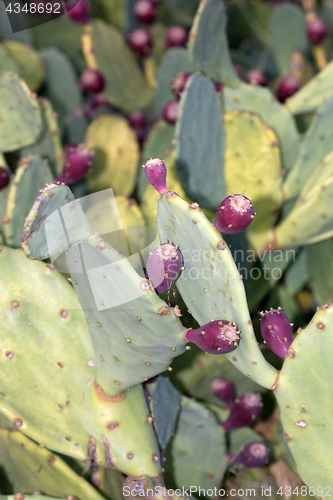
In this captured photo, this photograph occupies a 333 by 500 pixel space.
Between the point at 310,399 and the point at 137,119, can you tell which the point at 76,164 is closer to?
the point at 137,119

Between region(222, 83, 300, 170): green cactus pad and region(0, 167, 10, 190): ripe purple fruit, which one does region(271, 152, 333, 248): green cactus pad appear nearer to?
region(222, 83, 300, 170): green cactus pad

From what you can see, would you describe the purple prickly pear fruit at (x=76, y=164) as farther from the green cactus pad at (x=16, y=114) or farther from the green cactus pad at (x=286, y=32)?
the green cactus pad at (x=286, y=32)

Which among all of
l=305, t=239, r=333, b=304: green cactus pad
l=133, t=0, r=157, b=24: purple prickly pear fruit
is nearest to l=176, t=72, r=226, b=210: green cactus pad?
l=305, t=239, r=333, b=304: green cactus pad

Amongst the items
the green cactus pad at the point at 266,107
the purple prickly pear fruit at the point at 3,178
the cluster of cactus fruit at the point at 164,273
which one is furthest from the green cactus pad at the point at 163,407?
the green cactus pad at the point at 266,107

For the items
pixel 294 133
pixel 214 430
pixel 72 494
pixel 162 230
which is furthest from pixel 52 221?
pixel 294 133

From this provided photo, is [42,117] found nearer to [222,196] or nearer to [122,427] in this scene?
[222,196]

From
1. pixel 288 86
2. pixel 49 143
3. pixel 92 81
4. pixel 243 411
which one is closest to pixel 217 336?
pixel 243 411
